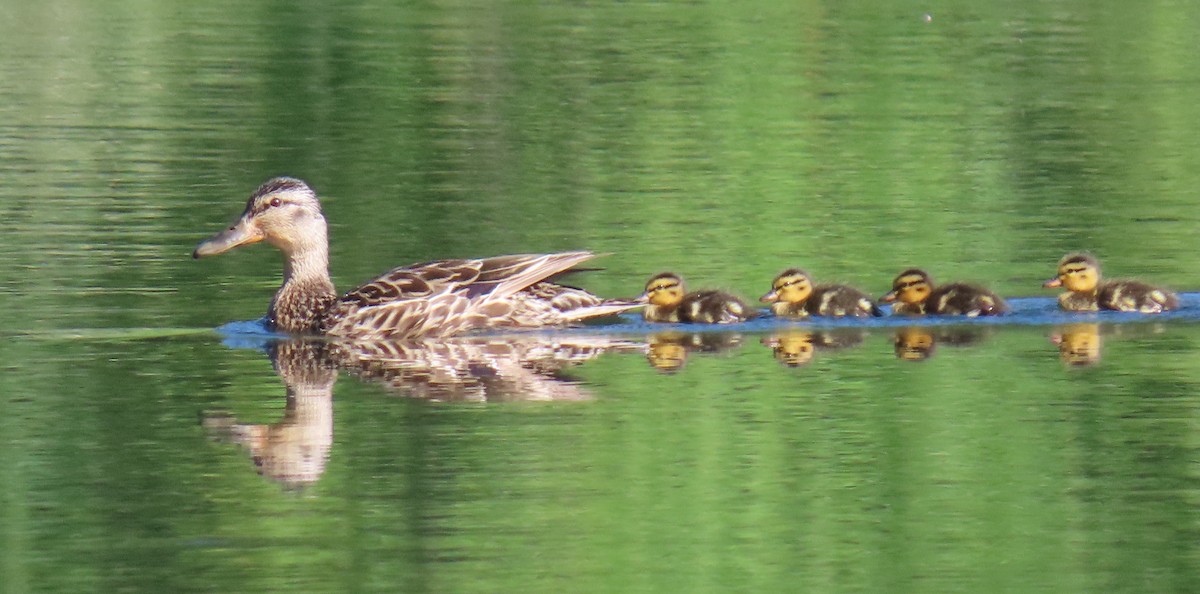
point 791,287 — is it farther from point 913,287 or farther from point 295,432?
point 295,432

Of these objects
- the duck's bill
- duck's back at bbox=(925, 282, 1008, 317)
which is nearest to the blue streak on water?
duck's back at bbox=(925, 282, 1008, 317)

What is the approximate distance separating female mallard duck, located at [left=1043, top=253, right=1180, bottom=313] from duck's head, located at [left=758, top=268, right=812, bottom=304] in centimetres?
119

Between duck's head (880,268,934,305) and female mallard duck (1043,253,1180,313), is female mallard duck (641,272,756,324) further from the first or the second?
female mallard duck (1043,253,1180,313)

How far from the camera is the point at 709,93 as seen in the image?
69.4 ft

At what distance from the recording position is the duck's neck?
36.1ft

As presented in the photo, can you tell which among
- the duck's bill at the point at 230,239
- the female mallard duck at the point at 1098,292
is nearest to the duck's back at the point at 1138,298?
the female mallard duck at the point at 1098,292

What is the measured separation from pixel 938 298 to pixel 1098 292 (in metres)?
0.83

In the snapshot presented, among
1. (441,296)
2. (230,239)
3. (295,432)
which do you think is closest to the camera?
(295,432)

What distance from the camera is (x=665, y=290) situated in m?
11.0

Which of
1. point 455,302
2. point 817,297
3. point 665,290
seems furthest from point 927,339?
point 455,302

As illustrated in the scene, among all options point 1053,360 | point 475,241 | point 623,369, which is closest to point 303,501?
point 623,369

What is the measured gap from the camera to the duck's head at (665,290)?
11.0m

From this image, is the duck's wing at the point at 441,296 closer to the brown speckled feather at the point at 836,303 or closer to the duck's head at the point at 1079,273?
the brown speckled feather at the point at 836,303

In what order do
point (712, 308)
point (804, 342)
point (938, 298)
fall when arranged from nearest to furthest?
point (804, 342), point (712, 308), point (938, 298)
